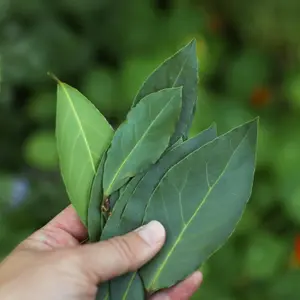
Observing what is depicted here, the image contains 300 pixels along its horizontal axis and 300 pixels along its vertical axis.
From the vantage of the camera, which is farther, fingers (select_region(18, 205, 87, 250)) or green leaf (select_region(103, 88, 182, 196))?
fingers (select_region(18, 205, 87, 250))

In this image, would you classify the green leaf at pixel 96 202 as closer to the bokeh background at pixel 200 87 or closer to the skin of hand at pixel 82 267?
the skin of hand at pixel 82 267

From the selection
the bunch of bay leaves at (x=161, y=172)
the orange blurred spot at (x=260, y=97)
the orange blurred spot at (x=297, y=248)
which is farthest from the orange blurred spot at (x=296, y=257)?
the bunch of bay leaves at (x=161, y=172)

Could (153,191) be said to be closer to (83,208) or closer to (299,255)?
(83,208)

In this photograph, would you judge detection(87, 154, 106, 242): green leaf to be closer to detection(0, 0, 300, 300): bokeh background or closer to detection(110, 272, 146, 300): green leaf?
detection(110, 272, 146, 300): green leaf

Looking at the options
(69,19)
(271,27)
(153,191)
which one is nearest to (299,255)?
(271,27)

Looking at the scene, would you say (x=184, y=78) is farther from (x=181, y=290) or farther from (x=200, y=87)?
(x=200, y=87)

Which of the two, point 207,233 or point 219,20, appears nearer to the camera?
point 207,233

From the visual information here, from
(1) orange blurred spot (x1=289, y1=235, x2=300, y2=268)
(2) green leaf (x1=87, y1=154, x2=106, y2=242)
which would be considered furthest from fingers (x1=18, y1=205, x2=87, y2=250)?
(1) orange blurred spot (x1=289, y1=235, x2=300, y2=268)
